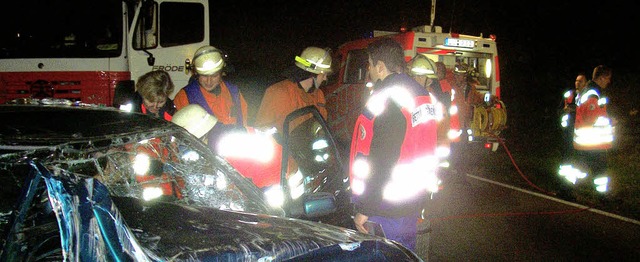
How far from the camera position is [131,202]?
2.15 metres

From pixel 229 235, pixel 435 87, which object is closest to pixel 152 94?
pixel 229 235

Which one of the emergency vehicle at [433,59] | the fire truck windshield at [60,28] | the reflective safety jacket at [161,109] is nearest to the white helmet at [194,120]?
the reflective safety jacket at [161,109]

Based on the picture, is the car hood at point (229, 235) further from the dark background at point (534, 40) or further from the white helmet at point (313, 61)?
the dark background at point (534, 40)

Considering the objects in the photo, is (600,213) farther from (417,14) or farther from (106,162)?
(417,14)

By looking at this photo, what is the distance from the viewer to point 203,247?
1.75 metres

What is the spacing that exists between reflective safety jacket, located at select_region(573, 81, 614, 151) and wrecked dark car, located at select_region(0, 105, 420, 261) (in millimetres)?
4973

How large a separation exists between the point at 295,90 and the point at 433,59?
207 inches

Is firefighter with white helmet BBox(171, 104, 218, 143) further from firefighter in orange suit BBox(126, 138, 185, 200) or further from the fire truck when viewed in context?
the fire truck

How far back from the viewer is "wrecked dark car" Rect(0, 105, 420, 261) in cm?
150

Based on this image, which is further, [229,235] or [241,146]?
[241,146]

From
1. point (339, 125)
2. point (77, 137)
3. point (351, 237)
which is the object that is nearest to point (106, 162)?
point (77, 137)

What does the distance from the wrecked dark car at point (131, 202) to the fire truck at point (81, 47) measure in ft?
12.5

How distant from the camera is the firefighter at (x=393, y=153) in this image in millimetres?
2752

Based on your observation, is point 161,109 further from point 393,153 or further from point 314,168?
point 393,153
